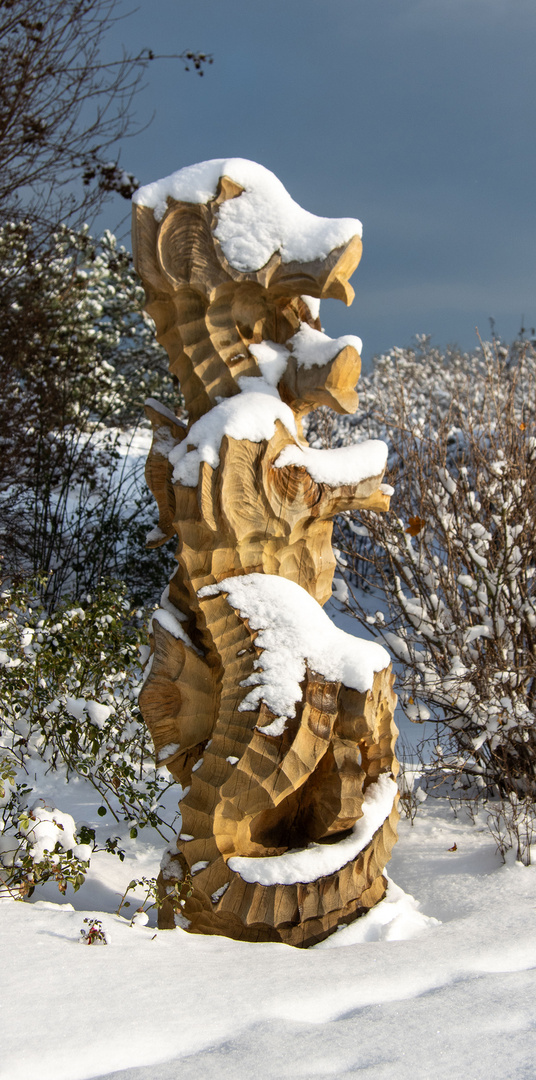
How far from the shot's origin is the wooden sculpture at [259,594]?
2.36 meters

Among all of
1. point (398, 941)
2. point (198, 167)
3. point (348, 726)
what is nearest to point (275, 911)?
point (398, 941)

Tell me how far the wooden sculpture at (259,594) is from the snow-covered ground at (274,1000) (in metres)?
0.20

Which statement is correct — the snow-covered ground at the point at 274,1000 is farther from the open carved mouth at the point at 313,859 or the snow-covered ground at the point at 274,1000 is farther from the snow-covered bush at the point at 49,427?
the snow-covered bush at the point at 49,427

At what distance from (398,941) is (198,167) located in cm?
236

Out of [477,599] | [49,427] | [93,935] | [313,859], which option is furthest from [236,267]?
[49,427]

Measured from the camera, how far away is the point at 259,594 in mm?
2490

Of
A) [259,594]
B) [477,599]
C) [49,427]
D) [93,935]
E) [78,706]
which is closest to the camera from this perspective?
[93,935]

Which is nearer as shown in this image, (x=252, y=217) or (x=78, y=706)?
(x=252, y=217)

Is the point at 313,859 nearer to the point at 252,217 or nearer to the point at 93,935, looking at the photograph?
the point at 93,935

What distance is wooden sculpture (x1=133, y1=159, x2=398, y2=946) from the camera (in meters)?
2.36

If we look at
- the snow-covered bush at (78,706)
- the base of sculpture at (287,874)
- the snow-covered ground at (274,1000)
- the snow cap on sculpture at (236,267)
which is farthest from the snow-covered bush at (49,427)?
the snow-covered ground at (274,1000)

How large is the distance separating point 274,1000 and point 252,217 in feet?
6.97

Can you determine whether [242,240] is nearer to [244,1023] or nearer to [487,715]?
[244,1023]

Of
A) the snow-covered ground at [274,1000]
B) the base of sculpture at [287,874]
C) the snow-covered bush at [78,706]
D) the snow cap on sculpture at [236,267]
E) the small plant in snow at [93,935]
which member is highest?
the snow cap on sculpture at [236,267]
